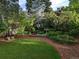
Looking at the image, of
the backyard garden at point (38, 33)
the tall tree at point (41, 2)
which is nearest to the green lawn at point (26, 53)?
the backyard garden at point (38, 33)

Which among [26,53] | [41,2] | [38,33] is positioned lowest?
[38,33]

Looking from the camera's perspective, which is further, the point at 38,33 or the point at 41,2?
the point at 41,2

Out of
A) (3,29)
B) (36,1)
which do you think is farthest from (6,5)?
(36,1)

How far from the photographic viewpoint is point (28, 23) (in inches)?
1300

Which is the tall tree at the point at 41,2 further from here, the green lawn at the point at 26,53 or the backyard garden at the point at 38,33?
the green lawn at the point at 26,53

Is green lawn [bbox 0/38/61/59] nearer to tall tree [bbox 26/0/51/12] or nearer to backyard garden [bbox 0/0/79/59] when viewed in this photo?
backyard garden [bbox 0/0/79/59]

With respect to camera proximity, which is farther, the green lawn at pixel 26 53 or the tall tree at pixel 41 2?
the tall tree at pixel 41 2

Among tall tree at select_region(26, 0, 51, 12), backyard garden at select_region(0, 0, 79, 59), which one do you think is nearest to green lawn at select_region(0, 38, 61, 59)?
backyard garden at select_region(0, 0, 79, 59)

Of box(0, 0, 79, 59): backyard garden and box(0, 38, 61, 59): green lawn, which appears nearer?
box(0, 38, 61, 59): green lawn

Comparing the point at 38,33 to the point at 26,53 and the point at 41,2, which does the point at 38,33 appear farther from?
the point at 26,53

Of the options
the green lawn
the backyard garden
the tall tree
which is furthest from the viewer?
the tall tree

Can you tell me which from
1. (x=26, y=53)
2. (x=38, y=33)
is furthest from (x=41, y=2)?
(x=26, y=53)

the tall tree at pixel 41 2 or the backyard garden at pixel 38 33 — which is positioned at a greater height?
the tall tree at pixel 41 2

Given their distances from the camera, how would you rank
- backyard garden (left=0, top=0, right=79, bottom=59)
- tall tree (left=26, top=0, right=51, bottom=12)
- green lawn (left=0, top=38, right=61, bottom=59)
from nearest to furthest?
1. green lawn (left=0, top=38, right=61, bottom=59)
2. backyard garden (left=0, top=0, right=79, bottom=59)
3. tall tree (left=26, top=0, right=51, bottom=12)
